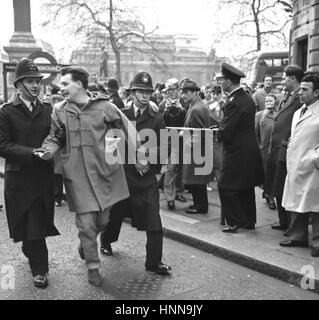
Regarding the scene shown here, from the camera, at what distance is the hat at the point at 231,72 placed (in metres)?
5.57

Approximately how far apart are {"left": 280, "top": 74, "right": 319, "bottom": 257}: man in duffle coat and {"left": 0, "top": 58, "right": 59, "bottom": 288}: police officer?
252 centimetres

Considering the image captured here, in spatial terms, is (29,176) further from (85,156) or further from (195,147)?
(195,147)

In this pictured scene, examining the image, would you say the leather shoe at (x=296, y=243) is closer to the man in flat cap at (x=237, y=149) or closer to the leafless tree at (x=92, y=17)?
the man in flat cap at (x=237, y=149)

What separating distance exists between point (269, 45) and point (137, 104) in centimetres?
2897

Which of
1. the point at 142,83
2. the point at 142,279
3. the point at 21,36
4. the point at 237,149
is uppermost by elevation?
the point at 21,36

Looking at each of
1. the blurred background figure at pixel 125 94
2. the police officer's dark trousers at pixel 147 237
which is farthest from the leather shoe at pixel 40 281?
the blurred background figure at pixel 125 94

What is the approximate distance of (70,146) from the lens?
14.1 ft

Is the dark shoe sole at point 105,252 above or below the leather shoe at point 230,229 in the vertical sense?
below

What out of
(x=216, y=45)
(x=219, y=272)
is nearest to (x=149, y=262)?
(x=219, y=272)

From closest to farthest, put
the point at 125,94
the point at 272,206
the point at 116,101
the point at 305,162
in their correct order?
1. the point at 305,162
2. the point at 272,206
3. the point at 116,101
4. the point at 125,94

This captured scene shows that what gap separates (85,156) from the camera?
4258mm

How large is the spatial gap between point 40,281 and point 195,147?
331 cm

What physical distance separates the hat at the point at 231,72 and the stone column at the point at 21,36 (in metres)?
14.4

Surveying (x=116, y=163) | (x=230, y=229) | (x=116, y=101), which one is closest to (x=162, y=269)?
(x=116, y=163)
